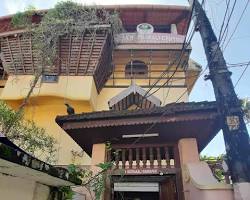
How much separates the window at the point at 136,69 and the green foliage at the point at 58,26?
233cm

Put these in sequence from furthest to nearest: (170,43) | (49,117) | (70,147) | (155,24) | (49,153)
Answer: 1. (155,24)
2. (170,43)
3. (49,117)
4. (70,147)
5. (49,153)

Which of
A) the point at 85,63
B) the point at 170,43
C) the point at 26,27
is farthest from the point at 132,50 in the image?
the point at 26,27

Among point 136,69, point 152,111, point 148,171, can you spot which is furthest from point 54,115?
point 152,111

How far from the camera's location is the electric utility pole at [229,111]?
4898 mm

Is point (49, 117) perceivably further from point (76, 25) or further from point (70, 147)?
point (76, 25)

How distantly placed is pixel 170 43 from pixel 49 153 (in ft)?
27.4

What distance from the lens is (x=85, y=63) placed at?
1380 centimetres

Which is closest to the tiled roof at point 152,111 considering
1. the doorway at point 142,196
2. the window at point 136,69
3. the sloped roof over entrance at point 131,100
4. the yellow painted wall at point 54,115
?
the sloped roof over entrance at point 131,100

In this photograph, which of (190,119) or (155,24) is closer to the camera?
(190,119)

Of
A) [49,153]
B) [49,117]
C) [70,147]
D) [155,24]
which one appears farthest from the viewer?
[155,24]

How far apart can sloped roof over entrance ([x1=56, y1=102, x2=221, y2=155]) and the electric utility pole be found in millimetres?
972

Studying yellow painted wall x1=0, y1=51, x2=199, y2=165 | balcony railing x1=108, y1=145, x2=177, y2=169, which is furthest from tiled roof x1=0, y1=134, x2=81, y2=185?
yellow painted wall x1=0, y1=51, x2=199, y2=165

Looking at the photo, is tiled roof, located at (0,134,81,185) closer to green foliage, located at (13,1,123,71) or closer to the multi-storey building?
the multi-storey building

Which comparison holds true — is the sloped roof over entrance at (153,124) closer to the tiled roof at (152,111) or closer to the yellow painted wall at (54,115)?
Answer: the tiled roof at (152,111)
